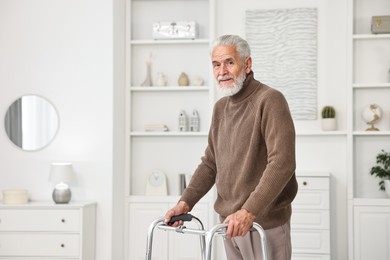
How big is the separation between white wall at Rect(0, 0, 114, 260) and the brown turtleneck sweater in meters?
2.72

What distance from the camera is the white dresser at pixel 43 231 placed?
5199 millimetres

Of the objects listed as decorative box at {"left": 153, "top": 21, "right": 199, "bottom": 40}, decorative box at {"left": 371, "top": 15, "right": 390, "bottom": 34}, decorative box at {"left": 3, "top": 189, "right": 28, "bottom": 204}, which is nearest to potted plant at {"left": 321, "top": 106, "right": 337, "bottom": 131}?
decorative box at {"left": 371, "top": 15, "right": 390, "bottom": 34}

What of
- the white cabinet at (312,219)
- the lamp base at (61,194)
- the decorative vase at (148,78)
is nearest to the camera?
the lamp base at (61,194)

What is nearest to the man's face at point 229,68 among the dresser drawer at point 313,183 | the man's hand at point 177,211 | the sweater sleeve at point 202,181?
the sweater sleeve at point 202,181

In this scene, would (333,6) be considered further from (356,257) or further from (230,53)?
(230,53)

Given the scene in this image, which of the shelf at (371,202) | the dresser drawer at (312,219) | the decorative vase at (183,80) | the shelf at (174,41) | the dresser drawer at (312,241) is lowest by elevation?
the dresser drawer at (312,241)

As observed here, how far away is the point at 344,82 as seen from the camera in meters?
→ 5.82

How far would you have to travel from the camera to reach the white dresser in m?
5.20

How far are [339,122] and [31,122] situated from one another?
269cm

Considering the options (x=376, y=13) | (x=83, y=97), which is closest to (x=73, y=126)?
(x=83, y=97)

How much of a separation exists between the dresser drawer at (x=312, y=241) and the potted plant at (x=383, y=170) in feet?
2.16

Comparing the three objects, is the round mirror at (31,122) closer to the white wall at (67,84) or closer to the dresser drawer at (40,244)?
the white wall at (67,84)

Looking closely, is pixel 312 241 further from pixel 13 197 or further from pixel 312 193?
pixel 13 197

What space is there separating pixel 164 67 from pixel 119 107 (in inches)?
24.7
